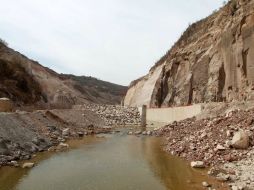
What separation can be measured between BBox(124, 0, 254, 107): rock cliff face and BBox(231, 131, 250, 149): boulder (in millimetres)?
8920

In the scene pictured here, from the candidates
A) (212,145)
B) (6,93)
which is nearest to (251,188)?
(212,145)

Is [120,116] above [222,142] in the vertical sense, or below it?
above

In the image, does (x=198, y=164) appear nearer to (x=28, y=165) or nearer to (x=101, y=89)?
(x=28, y=165)

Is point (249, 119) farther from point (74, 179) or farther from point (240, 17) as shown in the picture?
point (240, 17)

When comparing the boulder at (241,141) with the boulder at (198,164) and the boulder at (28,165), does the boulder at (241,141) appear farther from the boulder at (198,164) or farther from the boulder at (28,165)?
the boulder at (28,165)

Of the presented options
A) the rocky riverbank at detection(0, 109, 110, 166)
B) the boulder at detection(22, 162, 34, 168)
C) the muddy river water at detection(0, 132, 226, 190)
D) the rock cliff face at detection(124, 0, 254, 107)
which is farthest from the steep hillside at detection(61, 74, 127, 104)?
the boulder at detection(22, 162, 34, 168)

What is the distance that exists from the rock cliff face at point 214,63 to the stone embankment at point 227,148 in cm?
612

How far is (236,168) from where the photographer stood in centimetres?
1534

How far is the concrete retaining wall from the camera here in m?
32.7

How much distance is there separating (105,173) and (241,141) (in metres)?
6.50

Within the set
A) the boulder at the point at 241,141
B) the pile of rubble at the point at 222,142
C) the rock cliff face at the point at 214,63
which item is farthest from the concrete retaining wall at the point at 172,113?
the boulder at the point at 241,141

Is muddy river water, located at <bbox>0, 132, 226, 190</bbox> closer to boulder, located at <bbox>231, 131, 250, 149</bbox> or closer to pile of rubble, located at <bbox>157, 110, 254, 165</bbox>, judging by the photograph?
pile of rubble, located at <bbox>157, 110, 254, 165</bbox>

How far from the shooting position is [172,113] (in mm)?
40281

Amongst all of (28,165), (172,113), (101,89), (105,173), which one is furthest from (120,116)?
(101,89)
